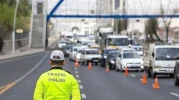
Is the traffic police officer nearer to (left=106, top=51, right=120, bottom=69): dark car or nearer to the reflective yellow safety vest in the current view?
the reflective yellow safety vest

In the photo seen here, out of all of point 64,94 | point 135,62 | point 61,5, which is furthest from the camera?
point 61,5

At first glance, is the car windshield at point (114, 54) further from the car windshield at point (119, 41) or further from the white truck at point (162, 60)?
the car windshield at point (119, 41)

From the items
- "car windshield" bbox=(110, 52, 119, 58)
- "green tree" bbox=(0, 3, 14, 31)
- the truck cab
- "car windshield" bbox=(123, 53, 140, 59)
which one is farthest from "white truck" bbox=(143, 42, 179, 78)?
"green tree" bbox=(0, 3, 14, 31)

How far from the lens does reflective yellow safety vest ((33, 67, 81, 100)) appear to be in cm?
718

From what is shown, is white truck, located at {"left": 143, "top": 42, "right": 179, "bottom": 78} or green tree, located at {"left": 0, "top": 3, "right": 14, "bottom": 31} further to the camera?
green tree, located at {"left": 0, "top": 3, "right": 14, "bottom": 31}

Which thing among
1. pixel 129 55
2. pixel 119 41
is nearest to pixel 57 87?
pixel 129 55

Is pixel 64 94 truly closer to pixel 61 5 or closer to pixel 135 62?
pixel 135 62

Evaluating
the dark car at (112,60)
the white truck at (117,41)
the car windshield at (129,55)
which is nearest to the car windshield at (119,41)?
the white truck at (117,41)

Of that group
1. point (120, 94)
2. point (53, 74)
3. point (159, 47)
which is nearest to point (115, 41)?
point (159, 47)

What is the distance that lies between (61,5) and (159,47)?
100752 millimetres

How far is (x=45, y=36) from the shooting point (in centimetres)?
11694

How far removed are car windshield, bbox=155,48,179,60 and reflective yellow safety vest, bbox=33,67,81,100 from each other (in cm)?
2655

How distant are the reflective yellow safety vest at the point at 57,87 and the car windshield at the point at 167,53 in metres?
26.6

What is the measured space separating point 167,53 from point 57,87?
27111 mm
